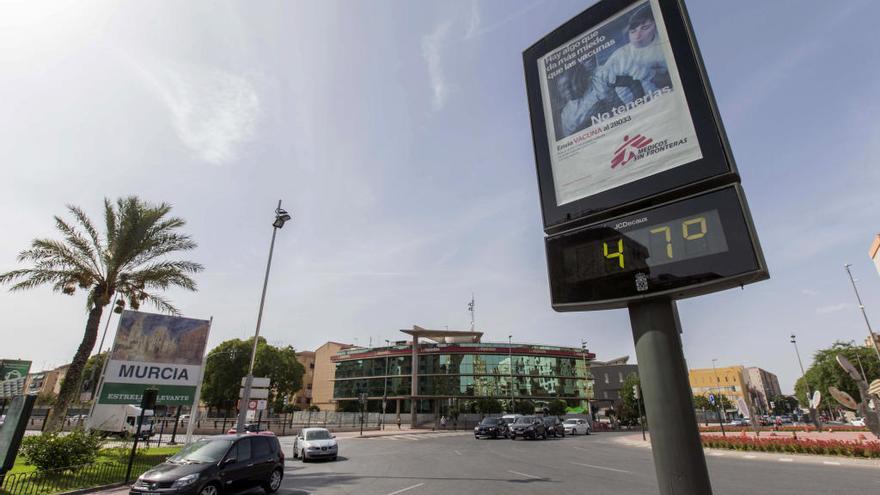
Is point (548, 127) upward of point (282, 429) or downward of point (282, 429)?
upward

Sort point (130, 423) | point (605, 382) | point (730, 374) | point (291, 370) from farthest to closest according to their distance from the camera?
point (730, 374) < point (605, 382) < point (291, 370) < point (130, 423)

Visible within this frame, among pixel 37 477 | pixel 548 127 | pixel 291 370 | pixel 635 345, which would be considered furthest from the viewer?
pixel 291 370

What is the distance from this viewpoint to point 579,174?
4.42 meters

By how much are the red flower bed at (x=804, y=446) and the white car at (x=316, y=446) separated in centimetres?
1607

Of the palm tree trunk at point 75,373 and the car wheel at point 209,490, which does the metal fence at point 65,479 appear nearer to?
the car wheel at point 209,490

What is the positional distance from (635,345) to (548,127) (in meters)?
2.72

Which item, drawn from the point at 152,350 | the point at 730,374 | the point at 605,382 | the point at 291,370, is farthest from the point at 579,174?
the point at 730,374

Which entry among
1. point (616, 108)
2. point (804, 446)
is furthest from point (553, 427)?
point (616, 108)

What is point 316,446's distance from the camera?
1938cm

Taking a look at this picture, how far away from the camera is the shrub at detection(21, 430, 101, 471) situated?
12648 millimetres

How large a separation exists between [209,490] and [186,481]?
0.72 m

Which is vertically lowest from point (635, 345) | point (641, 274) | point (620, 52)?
point (635, 345)

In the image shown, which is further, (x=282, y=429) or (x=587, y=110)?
(x=282, y=429)

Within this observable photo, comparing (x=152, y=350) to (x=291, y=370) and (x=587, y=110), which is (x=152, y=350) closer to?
(x=587, y=110)
